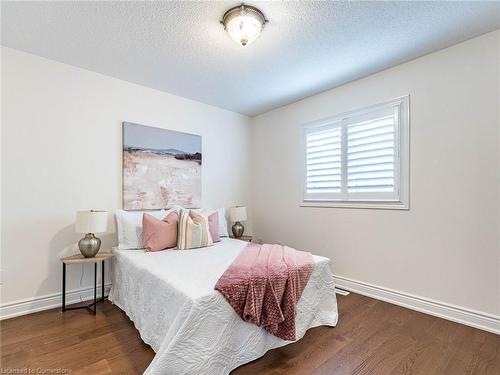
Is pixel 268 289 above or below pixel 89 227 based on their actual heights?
below

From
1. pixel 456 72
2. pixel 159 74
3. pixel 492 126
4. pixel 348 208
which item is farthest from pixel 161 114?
pixel 492 126

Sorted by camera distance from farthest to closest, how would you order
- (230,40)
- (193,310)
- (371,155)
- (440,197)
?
(371,155) < (440,197) < (230,40) < (193,310)

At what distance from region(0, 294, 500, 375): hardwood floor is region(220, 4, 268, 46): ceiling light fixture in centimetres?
233

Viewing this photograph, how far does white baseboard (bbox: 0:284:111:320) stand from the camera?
231cm

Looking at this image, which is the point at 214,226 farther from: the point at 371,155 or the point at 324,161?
the point at 371,155

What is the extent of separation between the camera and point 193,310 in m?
1.44

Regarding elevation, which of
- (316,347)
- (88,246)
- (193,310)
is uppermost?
(88,246)

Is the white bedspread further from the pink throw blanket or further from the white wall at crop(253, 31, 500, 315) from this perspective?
the white wall at crop(253, 31, 500, 315)

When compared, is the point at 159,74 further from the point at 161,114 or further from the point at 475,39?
the point at 475,39

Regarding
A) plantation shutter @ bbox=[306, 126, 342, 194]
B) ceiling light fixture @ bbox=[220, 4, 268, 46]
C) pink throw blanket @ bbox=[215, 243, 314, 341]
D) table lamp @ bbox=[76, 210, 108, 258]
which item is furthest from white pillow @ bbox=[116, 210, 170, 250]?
plantation shutter @ bbox=[306, 126, 342, 194]

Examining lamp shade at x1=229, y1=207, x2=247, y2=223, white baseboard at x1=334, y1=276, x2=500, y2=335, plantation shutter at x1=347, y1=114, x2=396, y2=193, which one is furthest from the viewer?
lamp shade at x1=229, y1=207, x2=247, y2=223

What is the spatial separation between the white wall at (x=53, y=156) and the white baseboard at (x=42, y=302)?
0.05 meters

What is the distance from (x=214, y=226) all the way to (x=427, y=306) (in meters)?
2.31

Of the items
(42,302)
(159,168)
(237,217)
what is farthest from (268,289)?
(42,302)
